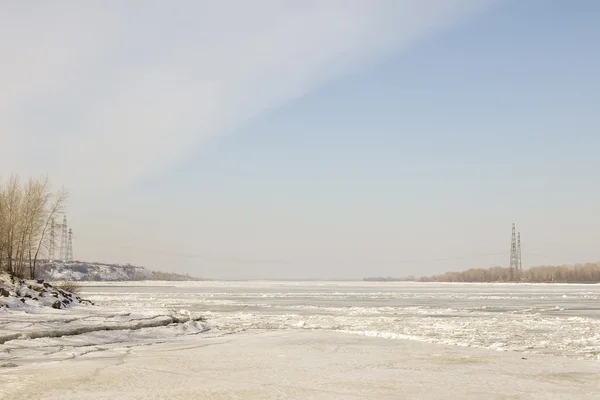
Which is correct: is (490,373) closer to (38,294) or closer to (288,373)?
(288,373)

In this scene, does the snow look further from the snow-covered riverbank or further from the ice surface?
the snow-covered riverbank

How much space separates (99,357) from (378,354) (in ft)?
17.9

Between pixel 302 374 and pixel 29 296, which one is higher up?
pixel 29 296

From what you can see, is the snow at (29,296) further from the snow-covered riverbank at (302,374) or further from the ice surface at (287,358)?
the snow-covered riverbank at (302,374)

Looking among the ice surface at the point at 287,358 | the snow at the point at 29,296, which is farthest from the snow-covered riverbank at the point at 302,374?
the snow at the point at 29,296

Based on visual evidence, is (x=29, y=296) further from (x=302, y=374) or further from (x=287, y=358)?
(x=302, y=374)

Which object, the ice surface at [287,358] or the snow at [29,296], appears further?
the snow at [29,296]

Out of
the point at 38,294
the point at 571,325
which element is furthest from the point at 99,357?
the point at 571,325

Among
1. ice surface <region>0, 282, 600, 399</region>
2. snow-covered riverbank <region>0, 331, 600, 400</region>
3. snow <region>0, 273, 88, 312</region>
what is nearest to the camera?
snow-covered riverbank <region>0, 331, 600, 400</region>

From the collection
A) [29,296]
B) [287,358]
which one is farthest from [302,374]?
[29,296]

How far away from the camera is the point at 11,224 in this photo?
30391 mm

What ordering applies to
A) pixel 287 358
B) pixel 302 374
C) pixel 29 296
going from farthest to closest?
pixel 29 296 → pixel 287 358 → pixel 302 374

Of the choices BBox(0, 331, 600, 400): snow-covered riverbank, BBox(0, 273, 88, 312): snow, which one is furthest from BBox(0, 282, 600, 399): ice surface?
BBox(0, 273, 88, 312): snow

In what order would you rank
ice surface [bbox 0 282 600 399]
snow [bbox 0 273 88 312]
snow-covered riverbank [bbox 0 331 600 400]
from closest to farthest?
snow-covered riverbank [bbox 0 331 600 400] < ice surface [bbox 0 282 600 399] < snow [bbox 0 273 88 312]
